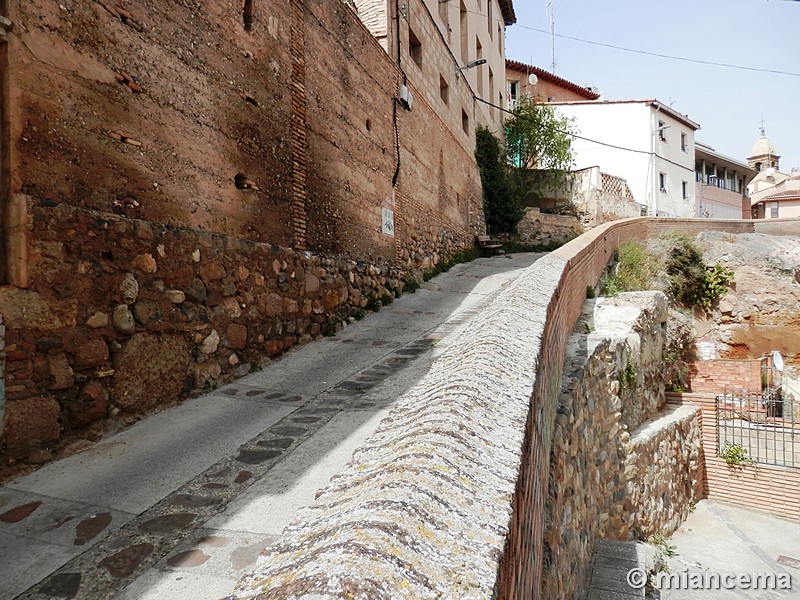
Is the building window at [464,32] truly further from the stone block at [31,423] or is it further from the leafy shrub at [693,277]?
the stone block at [31,423]

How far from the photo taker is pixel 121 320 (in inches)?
148

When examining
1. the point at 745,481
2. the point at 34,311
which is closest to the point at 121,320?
the point at 34,311

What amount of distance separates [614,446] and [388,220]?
5.42 metres

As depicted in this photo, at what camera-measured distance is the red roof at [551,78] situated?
2817 centimetres

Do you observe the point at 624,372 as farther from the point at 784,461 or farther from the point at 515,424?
the point at 515,424

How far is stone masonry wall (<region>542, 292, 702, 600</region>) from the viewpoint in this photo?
3.75 m

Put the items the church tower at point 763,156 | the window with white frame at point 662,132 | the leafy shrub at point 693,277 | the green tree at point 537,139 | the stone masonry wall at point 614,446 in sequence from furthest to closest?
the church tower at point 763,156 → the window with white frame at point 662,132 → the green tree at point 537,139 → the leafy shrub at point 693,277 → the stone masonry wall at point 614,446

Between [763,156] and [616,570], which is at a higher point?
[763,156]

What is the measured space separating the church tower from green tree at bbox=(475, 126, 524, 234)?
3986 cm

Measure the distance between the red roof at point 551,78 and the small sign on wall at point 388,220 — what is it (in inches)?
894

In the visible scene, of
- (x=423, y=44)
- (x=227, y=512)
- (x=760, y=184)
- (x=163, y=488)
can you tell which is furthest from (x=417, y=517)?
(x=760, y=184)

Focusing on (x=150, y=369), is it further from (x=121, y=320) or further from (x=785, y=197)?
(x=785, y=197)

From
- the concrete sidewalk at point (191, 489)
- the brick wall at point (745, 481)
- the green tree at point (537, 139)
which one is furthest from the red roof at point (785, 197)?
the concrete sidewalk at point (191, 489)

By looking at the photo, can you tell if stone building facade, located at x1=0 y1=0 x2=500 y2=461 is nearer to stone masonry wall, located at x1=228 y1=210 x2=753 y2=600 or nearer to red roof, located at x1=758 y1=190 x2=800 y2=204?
stone masonry wall, located at x1=228 y1=210 x2=753 y2=600
